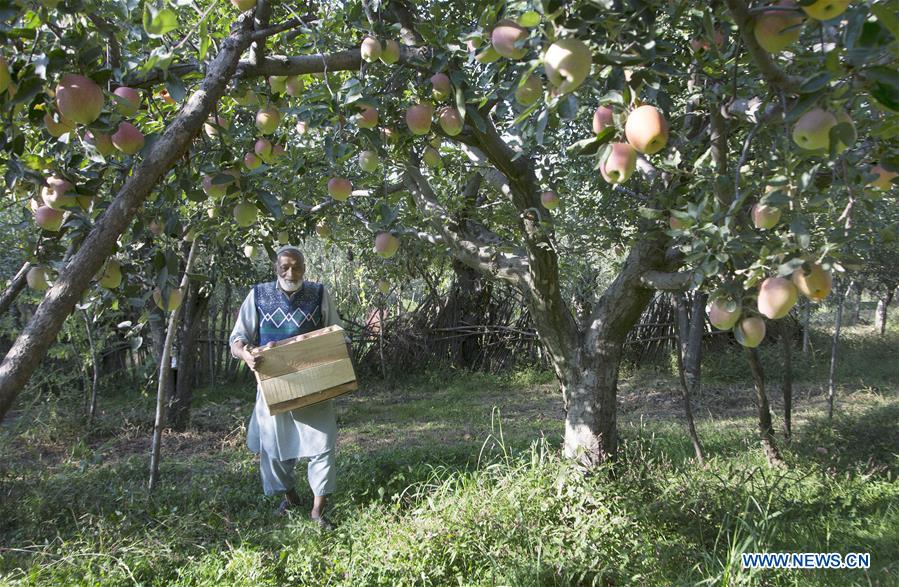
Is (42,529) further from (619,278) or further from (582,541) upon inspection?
(619,278)

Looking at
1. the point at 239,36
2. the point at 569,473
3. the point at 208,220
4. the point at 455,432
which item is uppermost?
the point at 239,36

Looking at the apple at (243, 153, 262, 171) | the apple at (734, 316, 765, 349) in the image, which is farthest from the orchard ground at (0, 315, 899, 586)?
the apple at (243, 153, 262, 171)

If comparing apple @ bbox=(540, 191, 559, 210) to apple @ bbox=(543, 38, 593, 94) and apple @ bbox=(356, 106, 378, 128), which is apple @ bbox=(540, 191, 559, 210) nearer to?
apple @ bbox=(356, 106, 378, 128)

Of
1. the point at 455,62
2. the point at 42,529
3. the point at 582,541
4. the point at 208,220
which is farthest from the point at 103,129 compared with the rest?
the point at 42,529

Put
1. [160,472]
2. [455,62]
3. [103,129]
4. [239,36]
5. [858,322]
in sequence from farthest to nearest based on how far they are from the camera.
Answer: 1. [858,322]
2. [160,472]
3. [455,62]
4. [239,36]
5. [103,129]

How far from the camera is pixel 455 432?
5328 mm

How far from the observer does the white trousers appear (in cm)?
313

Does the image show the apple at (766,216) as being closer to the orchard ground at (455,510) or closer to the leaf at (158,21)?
the orchard ground at (455,510)

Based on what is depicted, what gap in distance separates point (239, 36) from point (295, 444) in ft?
7.59

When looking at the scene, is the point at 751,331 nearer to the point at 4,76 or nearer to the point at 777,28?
the point at 777,28

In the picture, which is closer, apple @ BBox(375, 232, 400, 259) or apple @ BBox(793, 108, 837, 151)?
apple @ BBox(793, 108, 837, 151)

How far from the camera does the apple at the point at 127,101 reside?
4.60ft

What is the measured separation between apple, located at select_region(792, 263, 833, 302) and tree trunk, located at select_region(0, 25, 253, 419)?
4.61ft

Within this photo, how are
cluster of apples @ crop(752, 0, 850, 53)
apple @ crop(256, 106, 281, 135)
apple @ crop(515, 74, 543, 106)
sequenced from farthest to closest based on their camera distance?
apple @ crop(256, 106, 281, 135) → apple @ crop(515, 74, 543, 106) → cluster of apples @ crop(752, 0, 850, 53)
